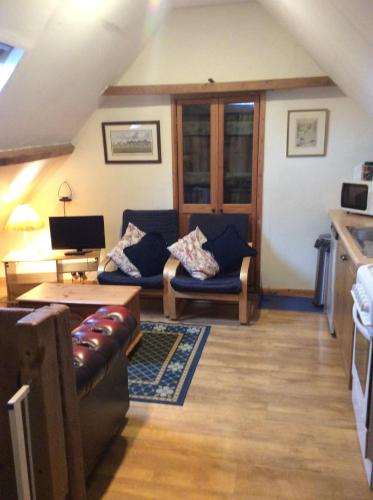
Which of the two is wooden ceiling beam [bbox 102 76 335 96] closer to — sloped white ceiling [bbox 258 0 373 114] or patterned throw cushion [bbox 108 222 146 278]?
sloped white ceiling [bbox 258 0 373 114]

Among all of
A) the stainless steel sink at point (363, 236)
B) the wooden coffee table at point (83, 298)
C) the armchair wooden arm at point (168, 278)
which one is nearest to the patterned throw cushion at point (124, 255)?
the armchair wooden arm at point (168, 278)

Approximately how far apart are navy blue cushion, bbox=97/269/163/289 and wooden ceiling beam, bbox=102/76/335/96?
5.89ft

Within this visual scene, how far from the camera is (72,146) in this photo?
471 cm

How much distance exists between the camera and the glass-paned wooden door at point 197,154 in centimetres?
446

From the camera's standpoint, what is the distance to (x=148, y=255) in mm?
4148

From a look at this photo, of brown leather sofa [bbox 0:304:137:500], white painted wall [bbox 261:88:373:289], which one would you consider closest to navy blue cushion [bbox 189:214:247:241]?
white painted wall [bbox 261:88:373:289]

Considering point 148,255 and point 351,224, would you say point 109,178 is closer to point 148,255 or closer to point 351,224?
point 148,255

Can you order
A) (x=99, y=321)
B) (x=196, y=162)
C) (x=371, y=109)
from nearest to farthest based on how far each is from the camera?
1. (x=99, y=321)
2. (x=371, y=109)
3. (x=196, y=162)

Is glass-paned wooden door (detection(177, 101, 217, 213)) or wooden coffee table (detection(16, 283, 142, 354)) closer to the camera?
wooden coffee table (detection(16, 283, 142, 354))

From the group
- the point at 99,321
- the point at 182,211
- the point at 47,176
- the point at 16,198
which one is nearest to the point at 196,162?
the point at 182,211

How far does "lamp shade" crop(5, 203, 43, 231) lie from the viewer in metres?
4.55

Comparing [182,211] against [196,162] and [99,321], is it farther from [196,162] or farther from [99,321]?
[99,321]

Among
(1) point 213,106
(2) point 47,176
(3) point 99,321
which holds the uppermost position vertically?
(1) point 213,106

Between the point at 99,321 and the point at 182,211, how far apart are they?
2568 mm
